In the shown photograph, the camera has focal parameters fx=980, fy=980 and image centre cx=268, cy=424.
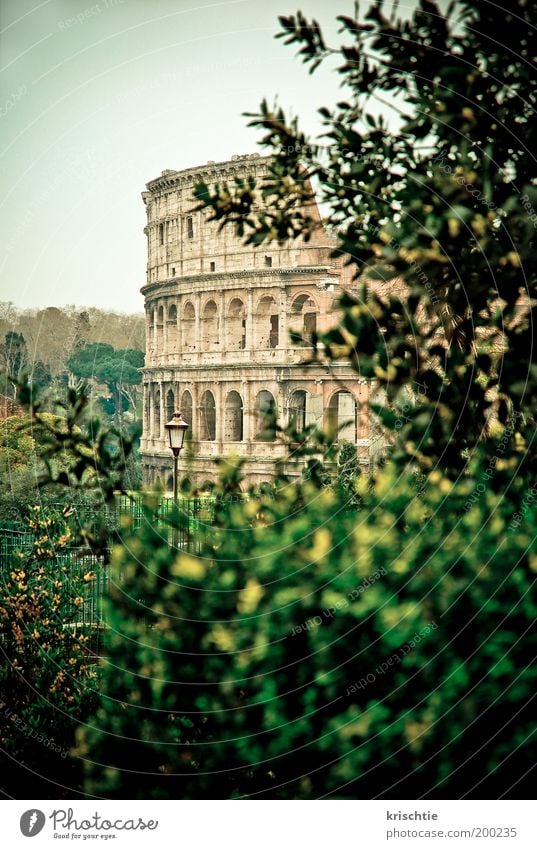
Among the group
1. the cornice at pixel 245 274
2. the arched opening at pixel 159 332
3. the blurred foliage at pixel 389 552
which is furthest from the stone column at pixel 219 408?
the blurred foliage at pixel 389 552

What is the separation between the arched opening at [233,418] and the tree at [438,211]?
2025cm

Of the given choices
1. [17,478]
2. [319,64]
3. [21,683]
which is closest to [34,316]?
[17,478]

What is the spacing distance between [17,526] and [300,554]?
6519 millimetres

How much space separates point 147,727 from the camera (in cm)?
315

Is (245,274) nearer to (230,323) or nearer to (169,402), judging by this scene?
(230,323)

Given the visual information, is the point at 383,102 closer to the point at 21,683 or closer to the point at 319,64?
the point at 319,64

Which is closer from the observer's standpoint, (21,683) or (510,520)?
(510,520)

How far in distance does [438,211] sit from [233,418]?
21854 mm

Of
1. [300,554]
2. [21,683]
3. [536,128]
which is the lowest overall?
[21,683]

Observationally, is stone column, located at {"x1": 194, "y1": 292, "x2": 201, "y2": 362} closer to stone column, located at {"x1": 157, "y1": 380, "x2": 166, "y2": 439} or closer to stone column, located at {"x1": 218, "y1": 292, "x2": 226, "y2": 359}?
stone column, located at {"x1": 218, "y1": 292, "x2": 226, "y2": 359}

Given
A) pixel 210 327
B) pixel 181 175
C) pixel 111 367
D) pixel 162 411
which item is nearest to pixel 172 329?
pixel 210 327

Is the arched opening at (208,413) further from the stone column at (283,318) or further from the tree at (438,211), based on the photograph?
the tree at (438,211)

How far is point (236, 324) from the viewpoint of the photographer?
1033 inches

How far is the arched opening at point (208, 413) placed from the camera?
25.0 metres
